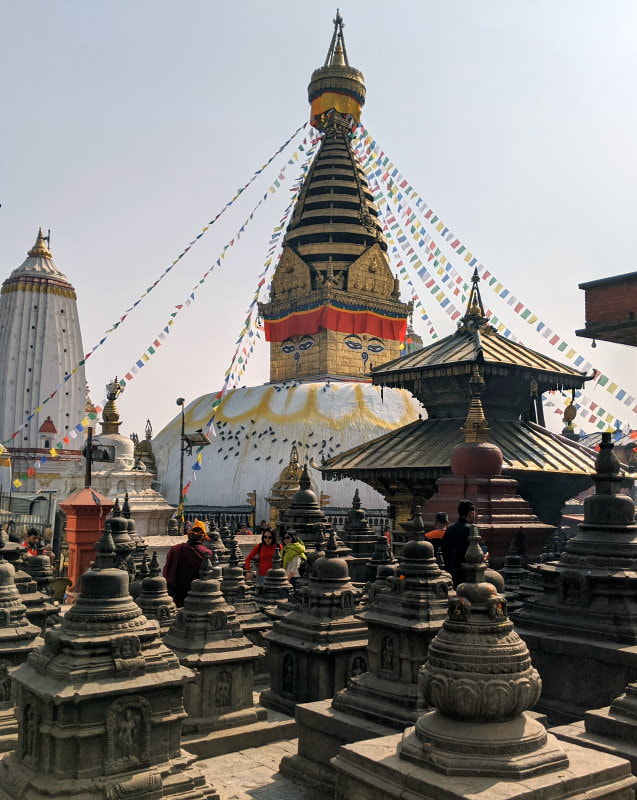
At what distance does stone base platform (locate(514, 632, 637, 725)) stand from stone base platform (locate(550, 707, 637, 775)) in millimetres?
860

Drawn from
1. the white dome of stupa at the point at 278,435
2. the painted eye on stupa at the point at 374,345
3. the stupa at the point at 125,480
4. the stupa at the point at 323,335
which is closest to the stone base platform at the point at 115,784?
the stupa at the point at 125,480

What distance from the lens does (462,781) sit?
3.49 m

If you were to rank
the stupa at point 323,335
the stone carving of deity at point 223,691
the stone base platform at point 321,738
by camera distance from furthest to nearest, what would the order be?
the stupa at point 323,335, the stone carving of deity at point 223,691, the stone base platform at point 321,738

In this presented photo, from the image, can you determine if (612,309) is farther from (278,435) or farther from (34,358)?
(34,358)

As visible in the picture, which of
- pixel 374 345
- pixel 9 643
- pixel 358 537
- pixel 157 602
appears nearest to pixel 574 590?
pixel 157 602


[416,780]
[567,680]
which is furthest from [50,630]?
[567,680]

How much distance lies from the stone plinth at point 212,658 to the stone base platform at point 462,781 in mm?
2612

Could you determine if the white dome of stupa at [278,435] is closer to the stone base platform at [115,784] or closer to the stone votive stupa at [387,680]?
the stone votive stupa at [387,680]

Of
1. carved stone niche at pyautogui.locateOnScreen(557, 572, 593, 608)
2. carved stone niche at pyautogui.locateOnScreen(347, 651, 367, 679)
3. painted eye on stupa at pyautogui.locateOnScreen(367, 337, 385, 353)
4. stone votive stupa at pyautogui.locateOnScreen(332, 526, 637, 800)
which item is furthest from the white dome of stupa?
stone votive stupa at pyautogui.locateOnScreen(332, 526, 637, 800)

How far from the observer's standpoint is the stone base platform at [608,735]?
168 inches

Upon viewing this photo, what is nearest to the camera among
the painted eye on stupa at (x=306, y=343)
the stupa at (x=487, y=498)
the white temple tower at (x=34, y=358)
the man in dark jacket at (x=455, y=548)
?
the man in dark jacket at (x=455, y=548)

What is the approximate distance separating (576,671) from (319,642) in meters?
2.34

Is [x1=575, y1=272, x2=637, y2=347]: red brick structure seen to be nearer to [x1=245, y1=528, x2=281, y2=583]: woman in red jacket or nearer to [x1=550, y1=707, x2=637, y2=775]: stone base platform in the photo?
[x1=245, y1=528, x2=281, y2=583]: woman in red jacket

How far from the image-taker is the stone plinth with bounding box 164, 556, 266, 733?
6.46 meters
